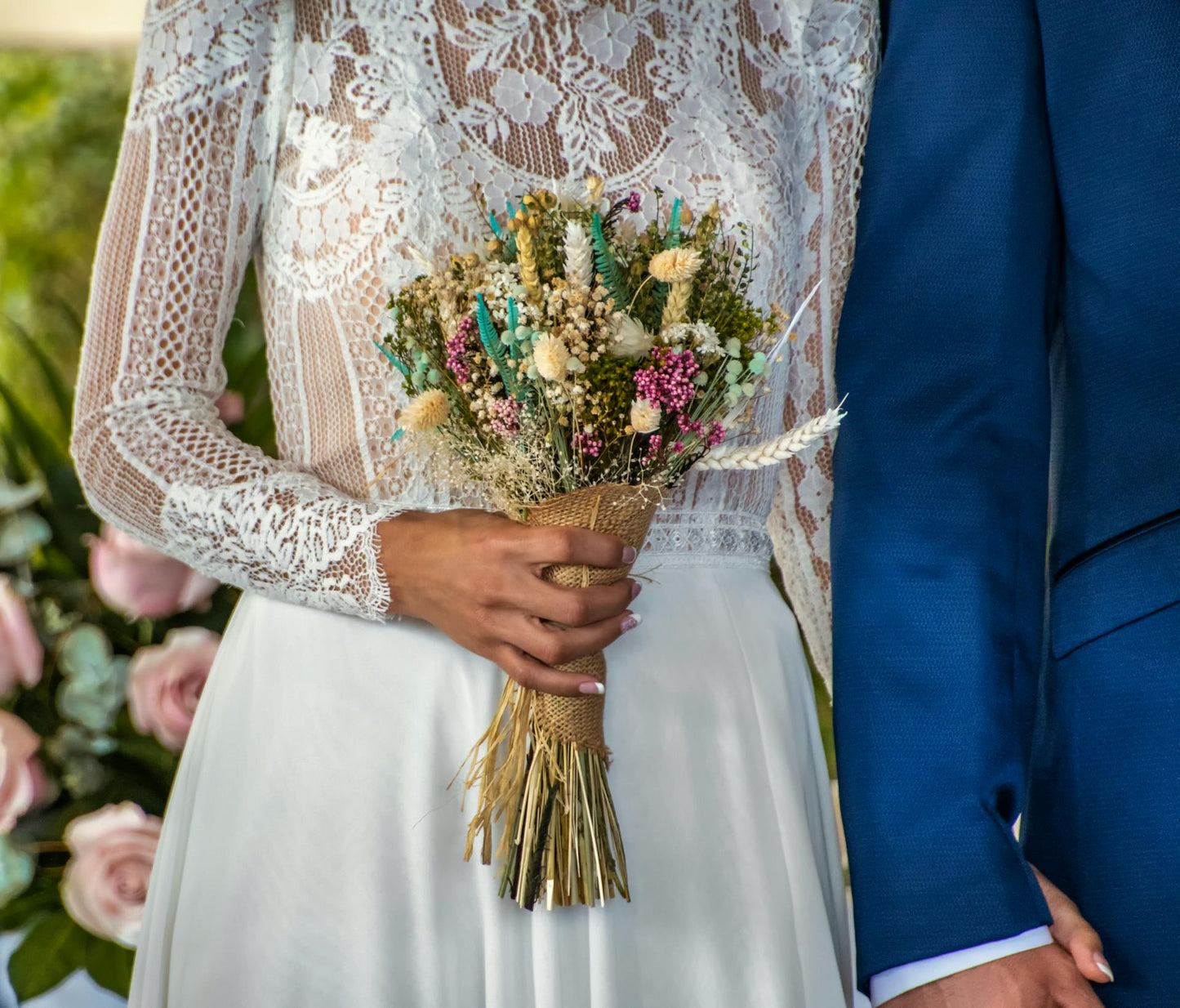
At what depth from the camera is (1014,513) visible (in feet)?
4.11

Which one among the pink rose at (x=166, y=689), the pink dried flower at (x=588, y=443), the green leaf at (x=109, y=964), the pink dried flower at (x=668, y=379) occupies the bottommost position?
the green leaf at (x=109, y=964)

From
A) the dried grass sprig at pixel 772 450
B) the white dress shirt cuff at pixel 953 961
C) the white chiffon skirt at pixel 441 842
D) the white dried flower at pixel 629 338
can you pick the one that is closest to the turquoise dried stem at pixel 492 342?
the white dried flower at pixel 629 338

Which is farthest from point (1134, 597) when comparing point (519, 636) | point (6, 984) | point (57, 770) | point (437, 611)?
point (6, 984)

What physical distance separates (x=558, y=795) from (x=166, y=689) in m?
0.92

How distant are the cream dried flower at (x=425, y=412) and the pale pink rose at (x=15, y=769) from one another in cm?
107

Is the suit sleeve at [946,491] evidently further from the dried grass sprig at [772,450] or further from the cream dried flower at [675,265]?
the cream dried flower at [675,265]

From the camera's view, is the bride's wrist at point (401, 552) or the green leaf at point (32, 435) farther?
the green leaf at point (32, 435)

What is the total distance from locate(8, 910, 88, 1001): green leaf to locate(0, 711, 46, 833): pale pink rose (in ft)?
0.59

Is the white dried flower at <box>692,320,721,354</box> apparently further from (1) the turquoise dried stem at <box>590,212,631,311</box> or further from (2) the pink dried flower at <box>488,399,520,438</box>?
(2) the pink dried flower at <box>488,399,520,438</box>

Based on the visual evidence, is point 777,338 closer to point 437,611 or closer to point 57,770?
point 437,611

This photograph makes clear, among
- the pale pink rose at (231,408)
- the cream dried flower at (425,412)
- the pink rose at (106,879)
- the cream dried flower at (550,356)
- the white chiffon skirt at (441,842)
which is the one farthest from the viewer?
the pale pink rose at (231,408)

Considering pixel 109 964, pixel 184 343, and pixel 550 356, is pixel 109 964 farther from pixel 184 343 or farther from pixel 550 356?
pixel 550 356

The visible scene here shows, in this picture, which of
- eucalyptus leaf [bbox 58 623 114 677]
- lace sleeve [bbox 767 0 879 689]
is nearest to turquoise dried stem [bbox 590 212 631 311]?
lace sleeve [bbox 767 0 879 689]

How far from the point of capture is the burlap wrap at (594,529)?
3.85ft
